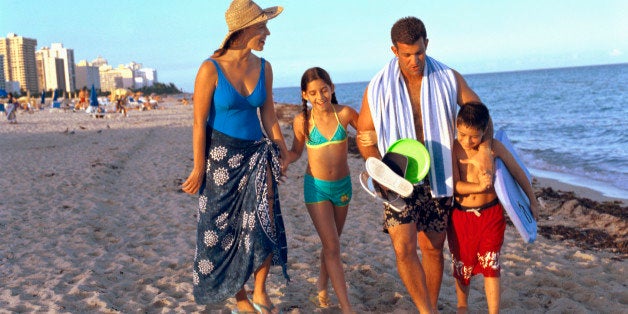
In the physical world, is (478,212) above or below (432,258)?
above

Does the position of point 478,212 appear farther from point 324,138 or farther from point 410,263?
point 324,138

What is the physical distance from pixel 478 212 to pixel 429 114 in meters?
0.61

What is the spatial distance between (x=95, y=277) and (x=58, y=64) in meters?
104

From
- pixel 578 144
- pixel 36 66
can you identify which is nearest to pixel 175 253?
pixel 578 144

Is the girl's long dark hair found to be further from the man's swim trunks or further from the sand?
the sand

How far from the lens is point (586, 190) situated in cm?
1098

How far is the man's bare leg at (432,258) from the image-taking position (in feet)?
12.1

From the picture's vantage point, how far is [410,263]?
3.47 metres

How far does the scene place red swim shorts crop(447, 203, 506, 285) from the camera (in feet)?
11.5

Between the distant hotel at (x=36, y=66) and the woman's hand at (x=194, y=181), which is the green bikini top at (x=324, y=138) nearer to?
the woman's hand at (x=194, y=181)

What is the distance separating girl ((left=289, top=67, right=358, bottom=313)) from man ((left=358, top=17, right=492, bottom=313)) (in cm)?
43

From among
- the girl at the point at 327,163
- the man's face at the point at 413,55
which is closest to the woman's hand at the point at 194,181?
the girl at the point at 327,163

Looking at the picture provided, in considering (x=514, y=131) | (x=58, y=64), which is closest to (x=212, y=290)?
(x=514, y=131)

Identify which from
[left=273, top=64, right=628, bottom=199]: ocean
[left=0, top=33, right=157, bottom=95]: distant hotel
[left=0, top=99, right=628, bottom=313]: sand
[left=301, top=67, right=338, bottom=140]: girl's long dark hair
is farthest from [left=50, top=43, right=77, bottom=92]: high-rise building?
[left=301, top=67, right=338, bottom=140]: girl's long dark hair
